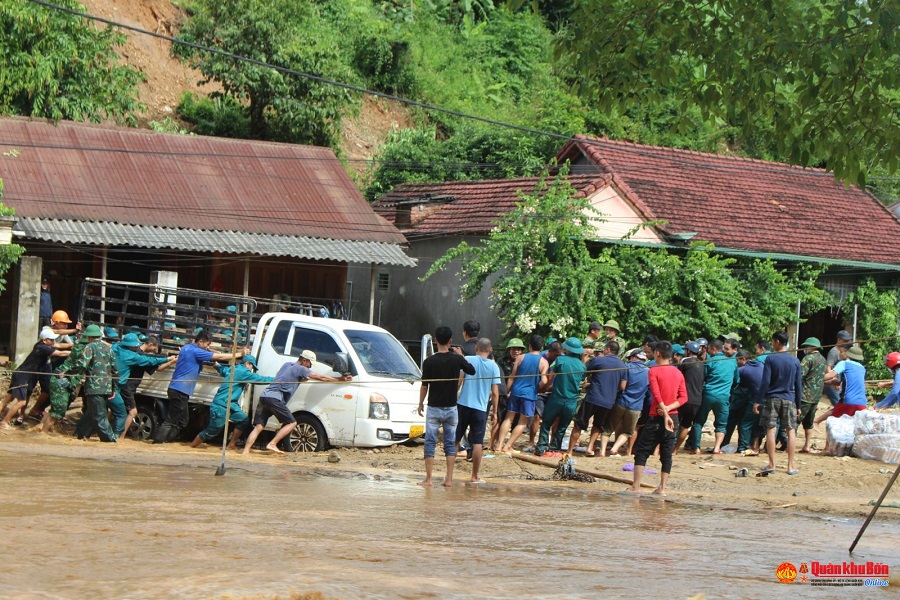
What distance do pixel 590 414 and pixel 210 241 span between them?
34.5 feet

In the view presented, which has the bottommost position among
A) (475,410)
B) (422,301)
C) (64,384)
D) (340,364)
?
(64,384)

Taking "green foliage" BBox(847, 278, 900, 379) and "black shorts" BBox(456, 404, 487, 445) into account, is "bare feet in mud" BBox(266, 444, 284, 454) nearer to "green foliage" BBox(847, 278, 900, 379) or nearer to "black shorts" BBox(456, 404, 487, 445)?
"black shorts" BBox(456, 404, 487, 445)

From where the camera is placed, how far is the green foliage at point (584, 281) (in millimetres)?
19938

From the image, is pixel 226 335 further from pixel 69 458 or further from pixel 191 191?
pixel 191 191

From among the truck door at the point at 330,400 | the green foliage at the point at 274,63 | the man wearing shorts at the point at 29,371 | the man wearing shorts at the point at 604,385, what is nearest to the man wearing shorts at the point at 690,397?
the man wearing shorts at the point at 604,385

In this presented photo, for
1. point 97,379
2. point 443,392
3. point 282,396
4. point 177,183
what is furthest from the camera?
point 177,183

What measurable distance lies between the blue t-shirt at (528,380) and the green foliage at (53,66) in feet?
55.0

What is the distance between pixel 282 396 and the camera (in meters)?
13.9

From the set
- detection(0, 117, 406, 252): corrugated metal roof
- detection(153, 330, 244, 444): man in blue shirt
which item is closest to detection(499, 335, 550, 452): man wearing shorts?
detection(153, 330, 244, 444): man in blue shirt

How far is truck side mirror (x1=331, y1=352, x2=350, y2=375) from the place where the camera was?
1411cm

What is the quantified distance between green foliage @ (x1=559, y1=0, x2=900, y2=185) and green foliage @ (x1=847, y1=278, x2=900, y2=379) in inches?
649

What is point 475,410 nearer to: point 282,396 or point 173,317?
point 282,396
